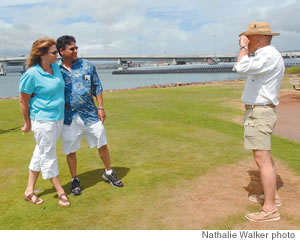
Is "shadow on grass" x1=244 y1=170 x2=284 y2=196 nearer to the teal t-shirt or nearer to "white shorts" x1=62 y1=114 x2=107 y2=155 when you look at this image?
"white shorts" x1=62 y1=114 x2=107 y2=155

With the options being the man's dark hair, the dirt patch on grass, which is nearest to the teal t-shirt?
the man's dark hair

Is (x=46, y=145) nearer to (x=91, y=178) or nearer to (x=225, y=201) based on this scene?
(x=91, y=178)

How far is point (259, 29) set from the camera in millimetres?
3768

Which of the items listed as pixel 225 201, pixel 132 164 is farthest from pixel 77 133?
pixel 225 201

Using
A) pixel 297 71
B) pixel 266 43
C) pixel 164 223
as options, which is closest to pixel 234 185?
pixel 164 223

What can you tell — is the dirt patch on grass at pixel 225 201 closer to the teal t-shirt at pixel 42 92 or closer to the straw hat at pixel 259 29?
the teal t-shirt at pixel 42 92

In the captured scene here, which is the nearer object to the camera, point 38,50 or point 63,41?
point 38,50

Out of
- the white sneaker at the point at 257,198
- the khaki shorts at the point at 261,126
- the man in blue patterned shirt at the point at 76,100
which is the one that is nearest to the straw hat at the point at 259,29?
the khaki shorts at the point at 261,126

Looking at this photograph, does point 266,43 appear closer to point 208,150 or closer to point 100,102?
point 100,102

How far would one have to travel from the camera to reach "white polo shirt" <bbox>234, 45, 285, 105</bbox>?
11.8 feet

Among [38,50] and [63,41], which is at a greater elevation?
[63,41]

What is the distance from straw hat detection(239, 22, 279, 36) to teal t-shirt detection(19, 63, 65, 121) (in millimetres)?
2466

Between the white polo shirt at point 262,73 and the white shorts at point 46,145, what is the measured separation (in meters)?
2.42

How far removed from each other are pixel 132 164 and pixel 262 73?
3208mm
